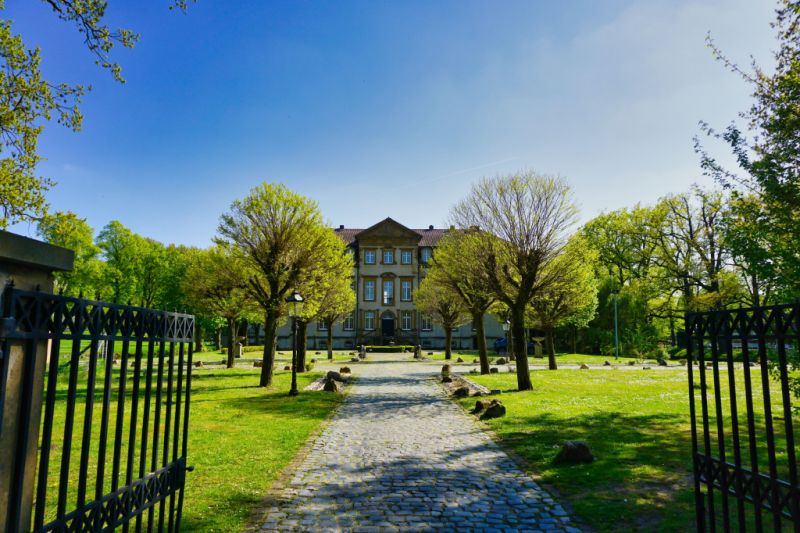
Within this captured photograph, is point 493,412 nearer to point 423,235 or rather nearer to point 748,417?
point 748,417

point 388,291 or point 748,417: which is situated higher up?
point 388,291

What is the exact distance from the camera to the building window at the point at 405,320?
57.7 metres

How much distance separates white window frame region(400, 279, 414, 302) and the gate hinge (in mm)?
55935

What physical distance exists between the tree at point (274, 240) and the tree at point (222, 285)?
0.46 metres

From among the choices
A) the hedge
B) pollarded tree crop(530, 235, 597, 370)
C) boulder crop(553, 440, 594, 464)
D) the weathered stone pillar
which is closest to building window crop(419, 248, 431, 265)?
the hedge

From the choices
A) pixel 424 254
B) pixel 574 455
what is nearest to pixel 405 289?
pixel 424 254

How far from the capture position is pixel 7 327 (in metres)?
2.34

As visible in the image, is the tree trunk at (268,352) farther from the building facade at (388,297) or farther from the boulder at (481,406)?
the building facade at (388,297)

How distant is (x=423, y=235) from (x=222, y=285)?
4428 centimetres

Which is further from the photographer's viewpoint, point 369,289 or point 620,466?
point 369,289

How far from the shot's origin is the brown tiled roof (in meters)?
60.2

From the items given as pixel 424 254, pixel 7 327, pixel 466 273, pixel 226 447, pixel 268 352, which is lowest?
pixel 226 447

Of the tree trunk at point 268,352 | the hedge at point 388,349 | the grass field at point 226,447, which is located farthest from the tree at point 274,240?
the hedge at point 388,349

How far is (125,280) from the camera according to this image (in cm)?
4159
